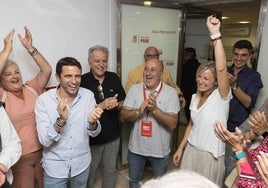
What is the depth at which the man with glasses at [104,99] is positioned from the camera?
87.4 inches

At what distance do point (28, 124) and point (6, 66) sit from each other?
50cm

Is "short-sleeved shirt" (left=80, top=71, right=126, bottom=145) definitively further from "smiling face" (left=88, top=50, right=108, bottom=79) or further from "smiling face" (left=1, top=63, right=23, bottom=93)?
"smiling face" (left=1, top=63, right=23, bottom=93)

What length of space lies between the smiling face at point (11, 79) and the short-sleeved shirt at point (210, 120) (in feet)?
4.82

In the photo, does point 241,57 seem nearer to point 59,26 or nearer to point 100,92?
point 100,92

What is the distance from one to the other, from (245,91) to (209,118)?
2.64ft

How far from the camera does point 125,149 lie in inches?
127

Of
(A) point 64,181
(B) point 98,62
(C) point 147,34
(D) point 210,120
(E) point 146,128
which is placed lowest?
(A) point 64,181

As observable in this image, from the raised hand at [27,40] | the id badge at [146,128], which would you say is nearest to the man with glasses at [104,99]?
the id badge at [146,128]

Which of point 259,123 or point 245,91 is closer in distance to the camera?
point 259,123

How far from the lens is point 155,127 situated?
2191 mm

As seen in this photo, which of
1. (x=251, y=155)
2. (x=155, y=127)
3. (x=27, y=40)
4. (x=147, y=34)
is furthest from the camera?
(x=147, y=34)

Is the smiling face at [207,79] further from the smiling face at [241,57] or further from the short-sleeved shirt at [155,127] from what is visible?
the smiling face at [241,57]

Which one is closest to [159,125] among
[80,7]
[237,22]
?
[80,7]

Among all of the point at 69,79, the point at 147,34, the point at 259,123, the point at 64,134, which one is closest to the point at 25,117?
the point at 64,134
